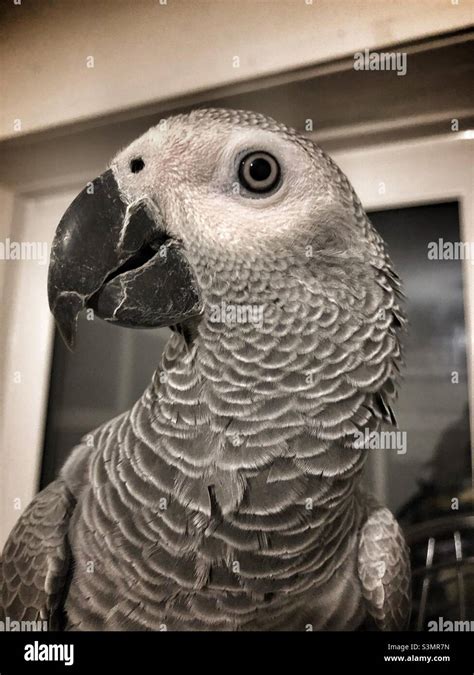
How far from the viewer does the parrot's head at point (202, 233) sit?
0.65 metres

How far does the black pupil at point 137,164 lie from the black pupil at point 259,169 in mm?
148

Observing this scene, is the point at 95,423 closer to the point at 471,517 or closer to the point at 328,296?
the point at 328,296

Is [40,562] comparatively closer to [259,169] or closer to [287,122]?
[259,169]

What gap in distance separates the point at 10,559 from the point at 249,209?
2.21 feet

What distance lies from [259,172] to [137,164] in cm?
17

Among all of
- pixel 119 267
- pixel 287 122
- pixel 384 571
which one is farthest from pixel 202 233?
pixel 384 571

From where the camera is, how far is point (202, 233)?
2.13 feet

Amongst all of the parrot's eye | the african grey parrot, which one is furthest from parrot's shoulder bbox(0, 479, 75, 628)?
the parrot's eye

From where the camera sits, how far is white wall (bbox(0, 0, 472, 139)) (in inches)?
36.4

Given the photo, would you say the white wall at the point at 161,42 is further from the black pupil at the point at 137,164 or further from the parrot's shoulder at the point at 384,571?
the parrot's shoulder at the point at 384,571

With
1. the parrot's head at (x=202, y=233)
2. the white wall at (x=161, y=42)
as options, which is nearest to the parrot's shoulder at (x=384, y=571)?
the parrot's head at (x=202, y=233)

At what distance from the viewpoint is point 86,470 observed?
0.84 metres
